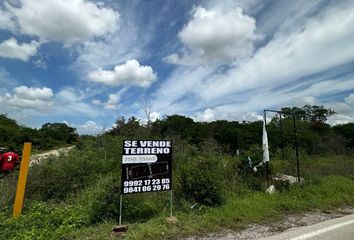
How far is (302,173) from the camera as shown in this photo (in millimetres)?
12031

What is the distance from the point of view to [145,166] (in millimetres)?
6512

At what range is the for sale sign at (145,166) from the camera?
6.21 m

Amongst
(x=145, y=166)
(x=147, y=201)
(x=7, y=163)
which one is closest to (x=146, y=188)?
(x=145, y=166)

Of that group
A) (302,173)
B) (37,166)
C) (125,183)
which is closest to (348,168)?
(302,173)

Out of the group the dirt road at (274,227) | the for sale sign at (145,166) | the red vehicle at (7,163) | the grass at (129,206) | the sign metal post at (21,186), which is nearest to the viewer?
the dirt road at (274,227)

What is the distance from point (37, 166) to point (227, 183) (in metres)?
6.08

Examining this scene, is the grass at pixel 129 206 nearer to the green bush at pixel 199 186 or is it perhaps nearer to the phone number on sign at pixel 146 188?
the green bush at pixel 199 186

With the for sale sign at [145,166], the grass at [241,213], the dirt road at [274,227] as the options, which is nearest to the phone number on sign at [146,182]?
the for sale sign at [145,166]

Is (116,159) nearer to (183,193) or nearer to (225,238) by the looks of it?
(183,193)

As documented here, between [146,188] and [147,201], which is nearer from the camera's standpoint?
[146,188]

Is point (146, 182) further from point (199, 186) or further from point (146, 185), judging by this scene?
point (199, 186)

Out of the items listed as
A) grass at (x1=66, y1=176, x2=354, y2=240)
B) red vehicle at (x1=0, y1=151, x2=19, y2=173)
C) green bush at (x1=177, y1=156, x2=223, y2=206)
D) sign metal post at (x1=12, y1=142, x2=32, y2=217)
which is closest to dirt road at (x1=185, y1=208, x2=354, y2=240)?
grass at (x1=66, y1=176, x2=354, y2=240)

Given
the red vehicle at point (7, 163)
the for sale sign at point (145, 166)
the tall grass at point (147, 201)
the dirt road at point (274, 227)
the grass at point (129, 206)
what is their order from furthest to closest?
the red vehicle at point (7, 163) → the for sale sign at point (145, 166) → the tall grass at point (147, 201) → the grass at point (129, 206) → the dirt road at point (274, 227)

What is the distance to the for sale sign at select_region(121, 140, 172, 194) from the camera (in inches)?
245
